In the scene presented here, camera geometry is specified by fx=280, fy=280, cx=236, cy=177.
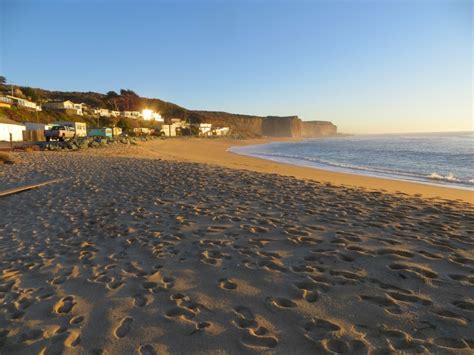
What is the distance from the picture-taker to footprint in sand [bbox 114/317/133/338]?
8.49ft

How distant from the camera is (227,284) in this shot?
134 inches

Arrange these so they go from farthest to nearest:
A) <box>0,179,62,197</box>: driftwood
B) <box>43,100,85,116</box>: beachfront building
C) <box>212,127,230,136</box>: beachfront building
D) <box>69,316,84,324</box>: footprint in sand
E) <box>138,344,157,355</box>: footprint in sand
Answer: <box>212,127,230,136</box>: beachfront building
<box>43,100,85,116</box>: beachfront building
<box>0,179,62,197</box>: driftwood
<box>69,316,84,324</box>: footprint in sand
<box>138,344,157,355</box>: footprint in sand

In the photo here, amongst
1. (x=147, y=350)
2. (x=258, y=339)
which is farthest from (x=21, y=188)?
(x=258, y=339)

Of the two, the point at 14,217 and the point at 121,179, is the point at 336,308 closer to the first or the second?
the point at 14,217

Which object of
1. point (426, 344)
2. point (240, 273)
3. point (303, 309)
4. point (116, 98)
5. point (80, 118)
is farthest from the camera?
point (116, 98)

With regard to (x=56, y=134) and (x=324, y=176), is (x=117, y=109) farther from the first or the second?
(x=324, y=176)

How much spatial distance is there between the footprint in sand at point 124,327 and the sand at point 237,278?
0.06 feet

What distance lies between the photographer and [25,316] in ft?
9.64

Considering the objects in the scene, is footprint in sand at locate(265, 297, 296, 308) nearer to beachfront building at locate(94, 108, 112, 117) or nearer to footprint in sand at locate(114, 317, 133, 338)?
footprint in sand at locate(114, 317, 133, 338)

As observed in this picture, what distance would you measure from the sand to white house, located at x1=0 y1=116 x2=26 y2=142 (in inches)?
1409

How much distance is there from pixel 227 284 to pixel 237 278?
0.19m

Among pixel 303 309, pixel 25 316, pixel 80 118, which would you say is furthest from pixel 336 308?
pixel 80 118

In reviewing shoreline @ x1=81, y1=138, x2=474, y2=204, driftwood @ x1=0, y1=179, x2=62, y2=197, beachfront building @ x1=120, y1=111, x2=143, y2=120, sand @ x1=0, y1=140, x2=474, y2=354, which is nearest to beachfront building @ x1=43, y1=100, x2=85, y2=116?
beachfront building @ x1=120, y1=111, x2=143, y2=120

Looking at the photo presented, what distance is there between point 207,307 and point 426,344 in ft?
6.55
